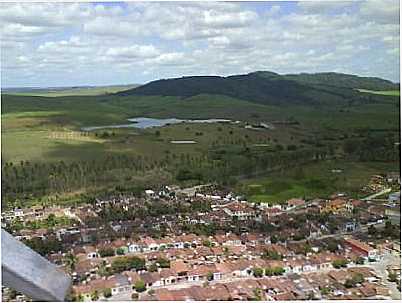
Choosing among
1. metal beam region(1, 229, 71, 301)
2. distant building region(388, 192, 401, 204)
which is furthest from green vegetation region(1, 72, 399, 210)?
metal beam region(1, 229, 71, 301)

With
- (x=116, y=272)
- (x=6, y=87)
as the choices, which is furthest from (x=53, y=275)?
(x=6, y=87)

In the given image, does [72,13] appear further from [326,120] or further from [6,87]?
[326,120]

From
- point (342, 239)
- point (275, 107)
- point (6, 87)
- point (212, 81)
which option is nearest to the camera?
point (6, 87)

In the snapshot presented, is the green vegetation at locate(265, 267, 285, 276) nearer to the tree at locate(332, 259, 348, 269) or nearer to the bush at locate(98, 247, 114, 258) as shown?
the tree at locate(332, 259, 348, 269)

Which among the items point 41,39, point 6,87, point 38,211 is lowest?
point 38,211

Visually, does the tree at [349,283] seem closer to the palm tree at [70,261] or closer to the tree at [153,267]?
the tree at [153,267]

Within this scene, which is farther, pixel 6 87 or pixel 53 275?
pixel 6 87
